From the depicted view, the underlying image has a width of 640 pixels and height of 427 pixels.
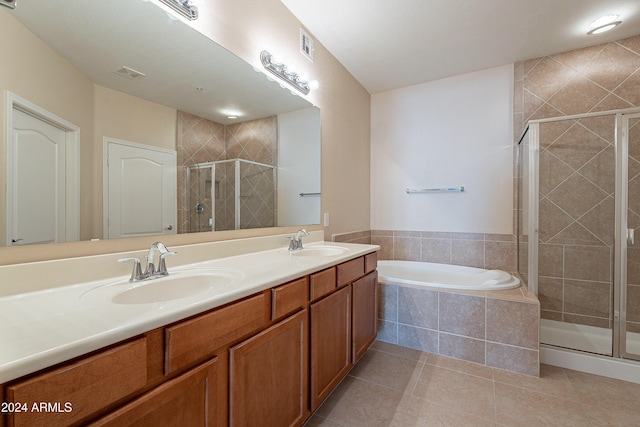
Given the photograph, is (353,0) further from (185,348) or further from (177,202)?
(185,348)


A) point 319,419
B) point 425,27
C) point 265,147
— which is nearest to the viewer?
point 319,419

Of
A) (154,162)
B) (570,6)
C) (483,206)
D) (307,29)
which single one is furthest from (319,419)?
(570,6)

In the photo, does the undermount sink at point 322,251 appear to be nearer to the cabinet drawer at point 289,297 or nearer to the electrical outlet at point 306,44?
the cabinet drawer at point 289,297

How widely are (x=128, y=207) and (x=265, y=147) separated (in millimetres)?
907

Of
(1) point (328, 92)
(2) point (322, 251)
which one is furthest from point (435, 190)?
(2) point (322, 251)

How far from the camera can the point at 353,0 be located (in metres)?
1.88

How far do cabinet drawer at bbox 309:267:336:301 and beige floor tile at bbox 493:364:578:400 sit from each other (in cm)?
132

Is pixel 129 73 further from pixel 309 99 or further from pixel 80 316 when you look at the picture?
pixel 309 99

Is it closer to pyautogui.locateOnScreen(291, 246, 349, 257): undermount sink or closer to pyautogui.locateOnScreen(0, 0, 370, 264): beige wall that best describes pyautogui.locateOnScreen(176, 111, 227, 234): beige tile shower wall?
pyautogui.locateOnScreen(0, 0, 370, 264): beige wall

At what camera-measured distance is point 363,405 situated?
156cm

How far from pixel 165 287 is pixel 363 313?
1245mm

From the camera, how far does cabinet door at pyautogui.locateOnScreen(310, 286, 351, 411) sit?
1.33 m

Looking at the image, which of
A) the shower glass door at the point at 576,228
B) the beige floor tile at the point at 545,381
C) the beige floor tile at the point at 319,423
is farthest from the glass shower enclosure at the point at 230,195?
the shower glass door at the point at 576,228

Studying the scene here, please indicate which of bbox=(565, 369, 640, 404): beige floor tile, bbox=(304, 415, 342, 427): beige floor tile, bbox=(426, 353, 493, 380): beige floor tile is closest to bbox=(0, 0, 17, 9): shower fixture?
bbox=(304, 415, 342, 427): beige floor tile
